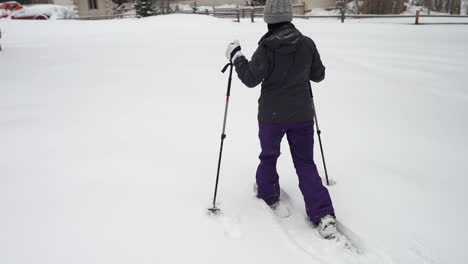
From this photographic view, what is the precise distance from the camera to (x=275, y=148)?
119 inches

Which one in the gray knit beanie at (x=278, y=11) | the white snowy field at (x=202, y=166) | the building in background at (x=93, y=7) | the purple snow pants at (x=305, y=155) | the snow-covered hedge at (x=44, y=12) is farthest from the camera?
the building in background at (x=93, y=7)

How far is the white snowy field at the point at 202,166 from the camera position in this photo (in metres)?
2.72

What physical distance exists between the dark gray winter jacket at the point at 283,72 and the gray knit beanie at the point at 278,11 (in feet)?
0.23

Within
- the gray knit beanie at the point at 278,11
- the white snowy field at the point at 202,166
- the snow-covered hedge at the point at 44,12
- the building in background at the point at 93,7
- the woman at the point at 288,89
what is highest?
the building in background at the point at 93,7

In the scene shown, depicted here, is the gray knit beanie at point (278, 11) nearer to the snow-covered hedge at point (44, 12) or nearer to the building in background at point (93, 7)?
the snow-covered hedge at point (44, 12)

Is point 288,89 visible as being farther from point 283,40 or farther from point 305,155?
point 305,155

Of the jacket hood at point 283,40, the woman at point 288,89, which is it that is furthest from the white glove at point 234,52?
the jacket hood at point 283,40

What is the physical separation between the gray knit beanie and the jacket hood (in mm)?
79

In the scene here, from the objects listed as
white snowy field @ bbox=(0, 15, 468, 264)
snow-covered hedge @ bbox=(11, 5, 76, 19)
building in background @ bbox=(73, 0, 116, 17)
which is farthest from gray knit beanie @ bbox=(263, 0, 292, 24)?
building in background @ bbox=(73, 0, 116, 17)

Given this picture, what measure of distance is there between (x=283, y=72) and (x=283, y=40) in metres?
0.27

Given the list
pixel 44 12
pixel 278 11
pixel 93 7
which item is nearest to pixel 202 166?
pixel 278 11

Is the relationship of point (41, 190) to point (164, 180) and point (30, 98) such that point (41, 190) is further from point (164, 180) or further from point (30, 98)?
point (30, 98)

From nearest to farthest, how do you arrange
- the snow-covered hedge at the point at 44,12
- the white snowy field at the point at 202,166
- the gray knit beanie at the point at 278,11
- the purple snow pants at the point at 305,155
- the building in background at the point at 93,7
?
the gray knit beanie at the point at 278,11 < the white snowy field at the point at 202,166 < the purple snow pants at the point at 305,155 < the snow-covered hedge at the point at 44,12 < the building in background at the point at 93,7

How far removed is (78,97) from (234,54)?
5006mm
